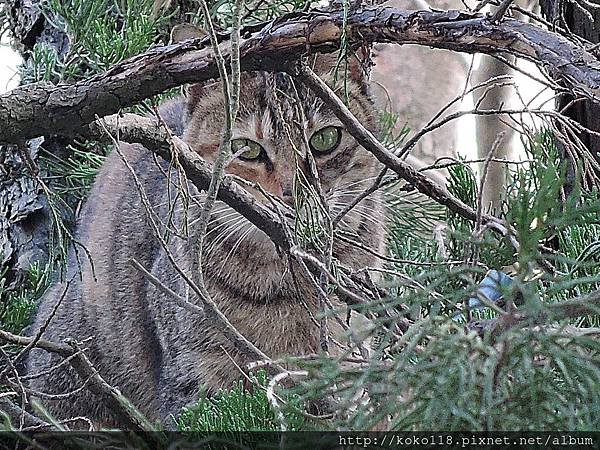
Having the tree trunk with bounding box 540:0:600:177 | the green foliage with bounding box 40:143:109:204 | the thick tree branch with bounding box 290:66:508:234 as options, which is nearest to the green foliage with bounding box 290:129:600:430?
the thick tree branch with bounding box 290:66:508:234

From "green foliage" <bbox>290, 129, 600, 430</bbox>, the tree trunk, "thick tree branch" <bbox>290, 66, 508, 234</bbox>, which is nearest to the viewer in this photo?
"green foliage" <bbox>290, 129, 600, 430</bbox>

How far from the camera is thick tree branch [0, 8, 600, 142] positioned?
26.0 inches

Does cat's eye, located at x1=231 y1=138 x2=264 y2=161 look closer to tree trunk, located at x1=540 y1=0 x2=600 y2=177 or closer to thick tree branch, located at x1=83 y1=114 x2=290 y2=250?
thick tree branch, located at x1=83 y1=114 x2=290 y2=250

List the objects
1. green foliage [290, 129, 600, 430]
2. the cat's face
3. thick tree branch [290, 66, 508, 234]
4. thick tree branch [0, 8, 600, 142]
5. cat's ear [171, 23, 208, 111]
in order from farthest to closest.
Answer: the cat's face
cat's ear [171, 23, 208, 111]
thick tree branch [290, 66, 508, 234]
thick tree branch [0, 8, 600, 142]
green foliage [290, 129, 600, 430]

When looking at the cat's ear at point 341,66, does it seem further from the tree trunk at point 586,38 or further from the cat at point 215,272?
the tree trunk at point 586,38

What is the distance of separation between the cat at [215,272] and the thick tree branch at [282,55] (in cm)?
38

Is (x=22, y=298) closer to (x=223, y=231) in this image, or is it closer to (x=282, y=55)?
(x=223, y=231)

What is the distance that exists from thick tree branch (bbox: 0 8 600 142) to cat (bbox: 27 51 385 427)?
1.24 feet

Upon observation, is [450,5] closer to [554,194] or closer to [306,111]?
[306,111]

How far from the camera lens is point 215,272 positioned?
153 cm

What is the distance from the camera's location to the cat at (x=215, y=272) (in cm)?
144

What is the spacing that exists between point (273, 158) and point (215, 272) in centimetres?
26

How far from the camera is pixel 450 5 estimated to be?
128 inches

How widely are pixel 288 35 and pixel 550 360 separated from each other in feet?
1.60
